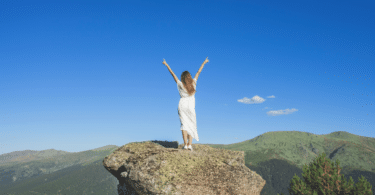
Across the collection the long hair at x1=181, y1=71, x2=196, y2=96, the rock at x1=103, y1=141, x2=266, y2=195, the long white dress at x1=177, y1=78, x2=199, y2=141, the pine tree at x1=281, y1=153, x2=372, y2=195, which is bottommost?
the pine tree at x1=281, y1=153, x2=372, y2=195

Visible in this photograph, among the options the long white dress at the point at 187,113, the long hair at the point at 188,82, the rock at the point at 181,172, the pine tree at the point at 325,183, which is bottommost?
the pine tree at the point at 325,183

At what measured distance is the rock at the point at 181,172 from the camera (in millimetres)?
7402

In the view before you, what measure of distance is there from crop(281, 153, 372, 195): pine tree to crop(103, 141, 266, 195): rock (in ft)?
38.2

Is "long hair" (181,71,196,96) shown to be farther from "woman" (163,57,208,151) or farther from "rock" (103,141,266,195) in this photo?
"rock" (103,141,266,195)

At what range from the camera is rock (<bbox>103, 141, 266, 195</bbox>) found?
7.40 metres

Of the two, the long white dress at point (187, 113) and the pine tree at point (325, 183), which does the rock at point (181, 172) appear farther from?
the pine tree at point (325, 183)

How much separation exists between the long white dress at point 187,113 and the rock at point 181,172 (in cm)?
105

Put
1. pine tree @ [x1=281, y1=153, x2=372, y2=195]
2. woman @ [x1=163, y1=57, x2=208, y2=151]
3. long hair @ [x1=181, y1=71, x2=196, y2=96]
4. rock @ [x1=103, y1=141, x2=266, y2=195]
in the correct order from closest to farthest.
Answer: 1. rock @ [x1=103, y1=141, x2=266, y2=195]
2. long hair @ [x1=181, y1=71, x2=196, y2=96]
3. woman @ [x1=163, y1=57, x2=208, y2=151]
4. pine tree @ [x1=281, y1=153, x2=372, y2=195]

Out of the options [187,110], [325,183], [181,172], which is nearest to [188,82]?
[187,110]

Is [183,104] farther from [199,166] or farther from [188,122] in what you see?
[199,166]

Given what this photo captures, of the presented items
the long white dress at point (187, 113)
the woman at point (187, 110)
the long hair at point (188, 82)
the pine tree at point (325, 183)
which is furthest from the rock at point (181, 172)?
the pine tree at point (325, 183)

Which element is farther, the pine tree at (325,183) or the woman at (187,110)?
the pine tree at (325,183)

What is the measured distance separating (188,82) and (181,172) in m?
3.58

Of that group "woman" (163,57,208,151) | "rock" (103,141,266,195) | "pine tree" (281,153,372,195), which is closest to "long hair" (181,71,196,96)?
"woman" (163,57,208,151)
